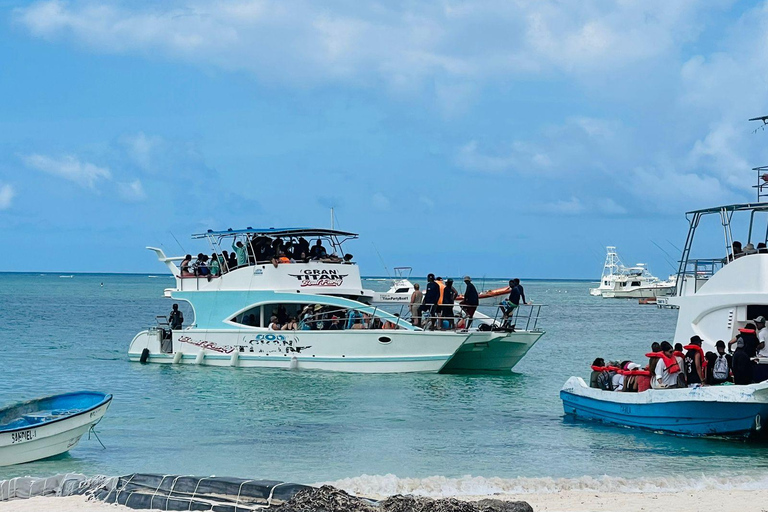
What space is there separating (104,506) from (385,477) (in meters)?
3.78

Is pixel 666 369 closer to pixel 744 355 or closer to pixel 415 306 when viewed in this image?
pixel 744 355

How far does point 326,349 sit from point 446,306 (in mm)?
3242

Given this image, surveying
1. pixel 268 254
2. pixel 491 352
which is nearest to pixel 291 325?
pixel 268 254

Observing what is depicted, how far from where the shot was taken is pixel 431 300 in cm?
2386

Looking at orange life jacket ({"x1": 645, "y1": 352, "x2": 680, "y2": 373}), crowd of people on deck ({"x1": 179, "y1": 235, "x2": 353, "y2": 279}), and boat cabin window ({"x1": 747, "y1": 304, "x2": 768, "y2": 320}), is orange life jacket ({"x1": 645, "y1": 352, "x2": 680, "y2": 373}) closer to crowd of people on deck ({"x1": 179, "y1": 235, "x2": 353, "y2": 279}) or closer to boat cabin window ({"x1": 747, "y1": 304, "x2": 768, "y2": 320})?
boat cabin window ({"x1": 747, "y1": 304, "x2": 768, "y2": 320})

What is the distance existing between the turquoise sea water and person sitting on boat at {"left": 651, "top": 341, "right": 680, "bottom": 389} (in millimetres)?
876

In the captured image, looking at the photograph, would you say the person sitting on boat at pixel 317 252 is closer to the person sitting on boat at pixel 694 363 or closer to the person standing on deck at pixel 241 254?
the person standing on deck at pixel 241 254

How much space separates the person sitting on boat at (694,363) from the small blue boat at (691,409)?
1.29ft

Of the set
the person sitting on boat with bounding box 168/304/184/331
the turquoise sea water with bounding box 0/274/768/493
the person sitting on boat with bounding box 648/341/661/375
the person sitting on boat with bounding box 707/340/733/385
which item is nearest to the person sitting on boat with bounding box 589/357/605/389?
the turquoise sea water with bounding box 0/274/768/493

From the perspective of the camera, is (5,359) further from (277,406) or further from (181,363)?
(277,406)

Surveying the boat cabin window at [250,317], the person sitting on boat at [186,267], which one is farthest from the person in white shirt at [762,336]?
the person sitting on boat at [186,267]

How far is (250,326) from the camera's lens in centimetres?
2586

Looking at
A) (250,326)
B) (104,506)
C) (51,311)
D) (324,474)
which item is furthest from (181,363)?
(51,311)

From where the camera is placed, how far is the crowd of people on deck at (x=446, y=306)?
23.7 meters
